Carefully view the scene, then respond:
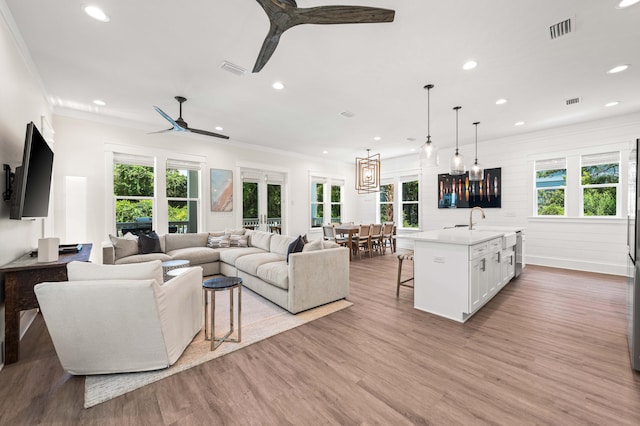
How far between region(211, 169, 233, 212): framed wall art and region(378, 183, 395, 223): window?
5050 mm

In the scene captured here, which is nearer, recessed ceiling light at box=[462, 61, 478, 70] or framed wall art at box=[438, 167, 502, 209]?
recessed ceiling light at box=[462, 61, 478, 70]

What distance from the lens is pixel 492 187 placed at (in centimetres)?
654

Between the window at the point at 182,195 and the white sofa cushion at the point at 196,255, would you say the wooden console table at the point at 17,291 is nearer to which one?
the white sofa cushion at the point at 196,255

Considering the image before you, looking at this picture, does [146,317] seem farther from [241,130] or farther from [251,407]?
[241,130]

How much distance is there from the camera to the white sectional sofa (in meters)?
3.21

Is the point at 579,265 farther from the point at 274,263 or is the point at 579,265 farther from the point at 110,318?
the point at 110,318

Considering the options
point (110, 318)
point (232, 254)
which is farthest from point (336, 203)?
point (110, 318)

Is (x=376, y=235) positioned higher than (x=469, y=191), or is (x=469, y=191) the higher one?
(x=469, y=191)

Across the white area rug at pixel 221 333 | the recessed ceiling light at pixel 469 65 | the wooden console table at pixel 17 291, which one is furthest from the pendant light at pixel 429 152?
the wooden console table at pixel 17 291

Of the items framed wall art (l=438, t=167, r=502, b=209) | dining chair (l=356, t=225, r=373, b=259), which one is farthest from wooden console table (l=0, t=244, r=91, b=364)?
framed wall art (l=438, t=167, r=502, b=209)

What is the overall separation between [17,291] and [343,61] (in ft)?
12.4

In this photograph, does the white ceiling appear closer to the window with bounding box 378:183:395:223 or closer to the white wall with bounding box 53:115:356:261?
the white wall with bounding box 53:115:356:261

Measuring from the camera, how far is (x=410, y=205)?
840 cm

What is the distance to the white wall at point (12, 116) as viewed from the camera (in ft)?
7.61
